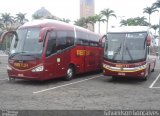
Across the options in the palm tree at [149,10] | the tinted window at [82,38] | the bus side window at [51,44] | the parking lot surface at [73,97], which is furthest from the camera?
the palm tree at [149,10]

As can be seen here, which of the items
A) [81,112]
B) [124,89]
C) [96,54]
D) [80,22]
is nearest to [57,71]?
[124,89]

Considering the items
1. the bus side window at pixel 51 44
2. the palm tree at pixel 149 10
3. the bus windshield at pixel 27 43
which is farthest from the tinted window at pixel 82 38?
the palm tree at pixel 149 10

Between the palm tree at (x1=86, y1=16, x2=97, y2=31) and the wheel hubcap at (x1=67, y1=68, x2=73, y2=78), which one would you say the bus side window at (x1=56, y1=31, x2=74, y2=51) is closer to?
the wheel hubcap at (x1=67, y1=68, x2=73, y2=78)

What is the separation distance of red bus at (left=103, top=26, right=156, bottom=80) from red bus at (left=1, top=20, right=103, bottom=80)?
2.00m

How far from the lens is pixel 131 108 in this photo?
10344 mm

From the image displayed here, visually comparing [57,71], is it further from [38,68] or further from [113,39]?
[113,39]

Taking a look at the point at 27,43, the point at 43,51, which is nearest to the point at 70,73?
the point at 43,51

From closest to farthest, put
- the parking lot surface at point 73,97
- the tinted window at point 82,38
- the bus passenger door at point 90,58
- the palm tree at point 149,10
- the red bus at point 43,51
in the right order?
the parking lot surface at point 73,97 → the red bus at point 43,51 → the tinted window at point 82,38 → the bus passenger door at point 90,58 → the palm tree at point 149,10

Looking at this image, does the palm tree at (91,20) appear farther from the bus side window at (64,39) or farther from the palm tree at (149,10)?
the bus side window at (64,39)

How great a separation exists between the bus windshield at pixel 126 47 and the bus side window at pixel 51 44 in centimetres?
306

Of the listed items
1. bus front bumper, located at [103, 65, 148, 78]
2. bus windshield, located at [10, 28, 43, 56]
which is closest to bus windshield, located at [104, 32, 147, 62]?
bus front bumper, located at [103, 65, 148, 78]

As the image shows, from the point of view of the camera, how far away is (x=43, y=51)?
1566 cm

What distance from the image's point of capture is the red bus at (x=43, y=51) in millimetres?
15602

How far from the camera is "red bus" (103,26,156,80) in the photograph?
17.2 metres
